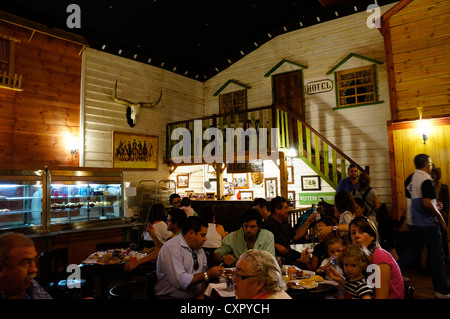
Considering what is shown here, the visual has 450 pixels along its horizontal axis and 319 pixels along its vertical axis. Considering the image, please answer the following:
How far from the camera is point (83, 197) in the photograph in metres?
7.52

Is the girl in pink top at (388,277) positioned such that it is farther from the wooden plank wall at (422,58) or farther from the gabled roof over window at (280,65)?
the gabled roof over window at (280,65)

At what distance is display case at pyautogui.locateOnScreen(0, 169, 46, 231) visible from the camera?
20.0 feet

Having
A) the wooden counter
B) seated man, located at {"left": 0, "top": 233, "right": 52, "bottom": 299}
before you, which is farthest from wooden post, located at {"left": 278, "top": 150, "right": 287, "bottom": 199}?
seated man, located at {"left": 0, "top": 233, "right": 52, "bottom": 299}

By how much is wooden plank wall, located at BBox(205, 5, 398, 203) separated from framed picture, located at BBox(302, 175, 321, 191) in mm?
1218

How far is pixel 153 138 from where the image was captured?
10.9 metres

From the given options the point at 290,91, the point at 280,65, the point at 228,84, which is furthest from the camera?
the point at 228,84

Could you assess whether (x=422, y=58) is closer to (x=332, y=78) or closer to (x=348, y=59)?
(x=348, y=59)

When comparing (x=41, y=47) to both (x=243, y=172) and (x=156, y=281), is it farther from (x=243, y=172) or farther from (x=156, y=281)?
(x=156, y=281)

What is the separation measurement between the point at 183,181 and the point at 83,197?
463cm

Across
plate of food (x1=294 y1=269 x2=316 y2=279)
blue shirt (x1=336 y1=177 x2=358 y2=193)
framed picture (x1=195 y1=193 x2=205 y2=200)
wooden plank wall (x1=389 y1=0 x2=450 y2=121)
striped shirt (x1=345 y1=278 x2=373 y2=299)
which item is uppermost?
wooden plank wall (x1=389 y1=0 x2=450 y2=121)

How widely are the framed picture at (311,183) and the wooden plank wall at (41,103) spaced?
681 centimetres

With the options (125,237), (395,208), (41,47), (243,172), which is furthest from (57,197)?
(395,208)

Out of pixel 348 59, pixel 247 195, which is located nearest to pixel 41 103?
pixel 247 195

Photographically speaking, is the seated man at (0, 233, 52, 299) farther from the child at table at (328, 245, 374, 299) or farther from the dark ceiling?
the dark ceiling
